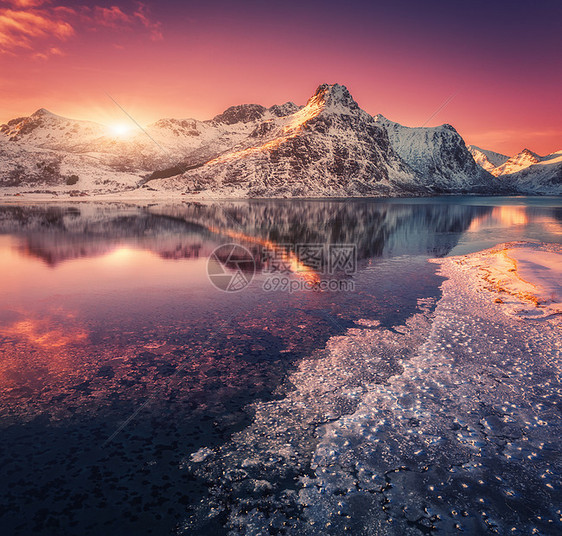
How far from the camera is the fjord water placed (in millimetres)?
7293

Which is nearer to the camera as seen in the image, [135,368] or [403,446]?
[403,446]

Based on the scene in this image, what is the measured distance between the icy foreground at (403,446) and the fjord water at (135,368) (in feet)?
2.98

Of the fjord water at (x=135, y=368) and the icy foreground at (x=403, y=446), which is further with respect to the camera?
the fjord water at (x=135, y=368)

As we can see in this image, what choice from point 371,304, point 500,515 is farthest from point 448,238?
point 500,515

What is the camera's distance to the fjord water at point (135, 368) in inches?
287

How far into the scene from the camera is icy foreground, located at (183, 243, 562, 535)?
6801 millimetres

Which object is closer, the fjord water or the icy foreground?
the icy foreground

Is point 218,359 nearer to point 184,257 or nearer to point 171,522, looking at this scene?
point 171,522

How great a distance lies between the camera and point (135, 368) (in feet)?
40.1

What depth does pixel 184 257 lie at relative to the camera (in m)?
32.4

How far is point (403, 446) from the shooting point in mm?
8664

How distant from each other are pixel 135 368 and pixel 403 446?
29.9ft

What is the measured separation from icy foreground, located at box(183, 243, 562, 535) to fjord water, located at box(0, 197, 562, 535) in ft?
2.98

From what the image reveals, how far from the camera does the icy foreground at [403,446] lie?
6801 millimetres
